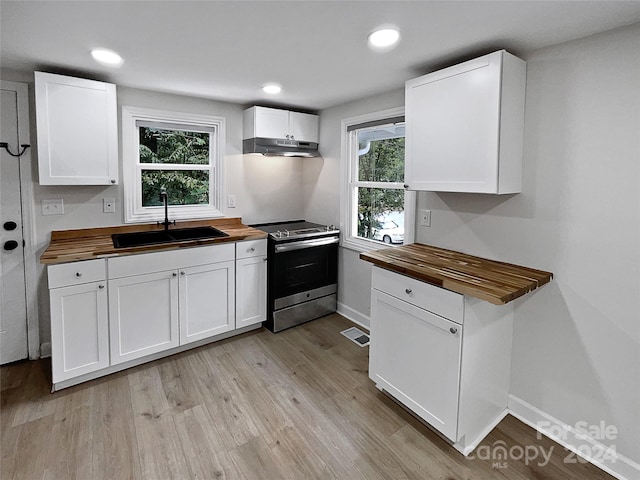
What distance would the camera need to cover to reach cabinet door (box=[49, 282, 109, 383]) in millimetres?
2311

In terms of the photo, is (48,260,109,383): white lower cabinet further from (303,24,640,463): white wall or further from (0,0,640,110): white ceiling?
(303,24,640,463): white wall

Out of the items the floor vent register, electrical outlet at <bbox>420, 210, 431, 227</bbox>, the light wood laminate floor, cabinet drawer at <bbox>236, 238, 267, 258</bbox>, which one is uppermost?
electrical outlet at <bbox>420, 210, 431, 227</bbox>

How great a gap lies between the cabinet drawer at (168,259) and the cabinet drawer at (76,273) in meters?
0.07

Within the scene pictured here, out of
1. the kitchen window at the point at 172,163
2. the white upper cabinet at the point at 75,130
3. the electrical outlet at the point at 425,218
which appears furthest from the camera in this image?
the kitchen window at the point at 172,163

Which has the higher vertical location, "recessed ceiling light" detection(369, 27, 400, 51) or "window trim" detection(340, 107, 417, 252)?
"recessed ceiling light" detection(369, 27, 400, 51)

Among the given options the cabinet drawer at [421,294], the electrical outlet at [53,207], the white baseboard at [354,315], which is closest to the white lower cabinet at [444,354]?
the cabinet drawer at [421,294]

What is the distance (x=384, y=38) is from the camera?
1868mm

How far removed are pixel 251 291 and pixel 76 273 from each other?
4.36ft

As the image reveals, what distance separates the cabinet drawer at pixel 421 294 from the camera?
6.00 ft

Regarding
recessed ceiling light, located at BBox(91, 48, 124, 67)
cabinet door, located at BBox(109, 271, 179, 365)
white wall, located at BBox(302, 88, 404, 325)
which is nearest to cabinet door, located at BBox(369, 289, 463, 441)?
white wall, located at BBox(302, 88, 404, 325)

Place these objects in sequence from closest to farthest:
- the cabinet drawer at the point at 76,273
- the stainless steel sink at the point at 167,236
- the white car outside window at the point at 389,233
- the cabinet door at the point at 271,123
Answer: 1. the cabinet drawer at the point at 76,273
2. the stainless steel sink at the point at 167,236
3. the white car outside window at the point at 389,233
4. the cabinet door at the point at 271,123

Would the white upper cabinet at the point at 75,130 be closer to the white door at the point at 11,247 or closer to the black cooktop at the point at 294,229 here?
the white door at the point at 11,247

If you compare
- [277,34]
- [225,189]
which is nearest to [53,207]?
[225,189]

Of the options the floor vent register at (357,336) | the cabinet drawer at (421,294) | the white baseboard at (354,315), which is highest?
the cabinet drawer at (421,294)
